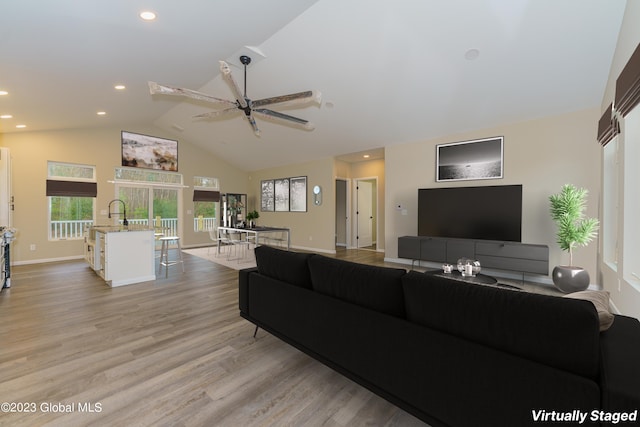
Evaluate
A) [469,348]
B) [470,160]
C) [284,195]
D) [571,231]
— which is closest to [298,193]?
[284,195]

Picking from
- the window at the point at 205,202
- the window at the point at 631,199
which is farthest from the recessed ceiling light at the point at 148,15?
the window at the point at 205,202

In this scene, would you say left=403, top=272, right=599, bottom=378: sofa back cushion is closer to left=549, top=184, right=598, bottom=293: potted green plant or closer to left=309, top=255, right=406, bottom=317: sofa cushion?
left=309, top=255, right=406, bottom=317: sofa cushion

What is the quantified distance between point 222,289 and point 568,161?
5671mm

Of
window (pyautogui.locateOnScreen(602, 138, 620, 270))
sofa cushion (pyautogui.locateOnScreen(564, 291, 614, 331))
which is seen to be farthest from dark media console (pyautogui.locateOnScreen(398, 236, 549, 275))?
sofa cushion (pyautogui.locateOnScreen(564, 291, 614, 331))

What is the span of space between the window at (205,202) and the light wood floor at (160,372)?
5.38m

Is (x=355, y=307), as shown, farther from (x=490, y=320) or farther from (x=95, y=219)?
(x=95, y=219)

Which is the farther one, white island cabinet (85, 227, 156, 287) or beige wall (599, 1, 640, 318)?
white island cabinet (85, 227, 156, 287)

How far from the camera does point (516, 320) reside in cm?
121

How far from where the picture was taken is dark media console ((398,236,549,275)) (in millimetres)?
4316

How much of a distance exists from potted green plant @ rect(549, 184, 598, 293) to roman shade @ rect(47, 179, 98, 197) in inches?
375

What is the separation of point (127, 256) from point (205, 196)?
15.8 ft

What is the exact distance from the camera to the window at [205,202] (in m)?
8.88

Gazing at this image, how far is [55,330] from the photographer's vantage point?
2.78 meters

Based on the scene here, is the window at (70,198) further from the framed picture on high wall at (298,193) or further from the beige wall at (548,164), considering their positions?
the beige wall at (548,164)
